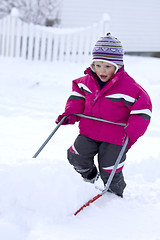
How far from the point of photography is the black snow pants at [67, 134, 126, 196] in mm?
3242

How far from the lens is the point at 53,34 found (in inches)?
411

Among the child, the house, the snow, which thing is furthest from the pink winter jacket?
the house

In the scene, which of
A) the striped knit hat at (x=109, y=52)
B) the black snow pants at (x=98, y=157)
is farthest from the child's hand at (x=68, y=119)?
the striped knit hat at (x=109, y=52)

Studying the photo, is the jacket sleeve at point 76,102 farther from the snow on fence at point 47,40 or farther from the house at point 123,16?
the house at point 123,16

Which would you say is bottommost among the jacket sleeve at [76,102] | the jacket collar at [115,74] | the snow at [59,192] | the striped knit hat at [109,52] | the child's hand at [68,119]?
the snow at [59,192]

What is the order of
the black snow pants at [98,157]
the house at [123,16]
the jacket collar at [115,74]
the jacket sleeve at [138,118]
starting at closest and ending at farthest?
1. the jacket sleeve at [138,118]
2. the jacket collar at [115,74]
3. the black snow pants at [98,157]
4. the house at [123,16]

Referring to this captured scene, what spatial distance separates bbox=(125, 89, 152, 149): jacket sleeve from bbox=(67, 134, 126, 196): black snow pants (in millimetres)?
364

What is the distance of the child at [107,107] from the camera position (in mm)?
2947

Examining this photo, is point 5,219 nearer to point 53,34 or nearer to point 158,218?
point 158,218

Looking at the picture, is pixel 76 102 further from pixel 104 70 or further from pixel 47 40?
pixel 47 40

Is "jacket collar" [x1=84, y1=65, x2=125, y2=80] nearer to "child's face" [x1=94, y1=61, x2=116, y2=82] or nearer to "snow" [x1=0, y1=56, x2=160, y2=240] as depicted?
"child's face" [x1=94, y1=61, x2=116, y2=82]

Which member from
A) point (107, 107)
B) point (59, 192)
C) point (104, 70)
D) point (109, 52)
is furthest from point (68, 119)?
point (59, 192)

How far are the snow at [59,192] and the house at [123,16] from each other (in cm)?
789

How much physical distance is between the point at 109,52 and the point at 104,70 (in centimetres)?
16
